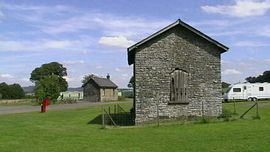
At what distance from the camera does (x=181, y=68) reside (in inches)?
1129

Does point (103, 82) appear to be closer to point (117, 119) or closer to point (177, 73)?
point (117, 119)

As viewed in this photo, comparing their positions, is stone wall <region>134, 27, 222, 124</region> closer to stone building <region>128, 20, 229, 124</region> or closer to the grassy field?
stone building <region>128, 20, 229, 124</region>

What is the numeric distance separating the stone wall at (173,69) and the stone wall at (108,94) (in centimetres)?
6121

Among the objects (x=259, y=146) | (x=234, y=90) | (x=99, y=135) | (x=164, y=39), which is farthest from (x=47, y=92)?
(x=259, y=146)

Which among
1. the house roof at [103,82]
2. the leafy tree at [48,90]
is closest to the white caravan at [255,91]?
the leafy tree at [48,90]

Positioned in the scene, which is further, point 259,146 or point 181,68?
point 181,68

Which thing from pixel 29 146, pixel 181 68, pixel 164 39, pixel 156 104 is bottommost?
pixel 29 146

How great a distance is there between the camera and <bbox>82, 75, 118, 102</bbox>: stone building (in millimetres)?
89312

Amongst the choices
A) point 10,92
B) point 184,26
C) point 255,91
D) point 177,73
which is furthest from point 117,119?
point 10,92

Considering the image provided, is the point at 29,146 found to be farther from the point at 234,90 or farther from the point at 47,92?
the point at 47,92

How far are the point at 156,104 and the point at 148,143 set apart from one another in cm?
1083

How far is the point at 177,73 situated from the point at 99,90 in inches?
2414

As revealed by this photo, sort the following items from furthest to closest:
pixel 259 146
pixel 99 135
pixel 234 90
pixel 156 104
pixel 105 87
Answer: pixel 105 87 < pixel 234 90 < pixel 156 104 < pixel 99 135 < pixel 259 146

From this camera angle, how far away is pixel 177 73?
2862 centimetres
